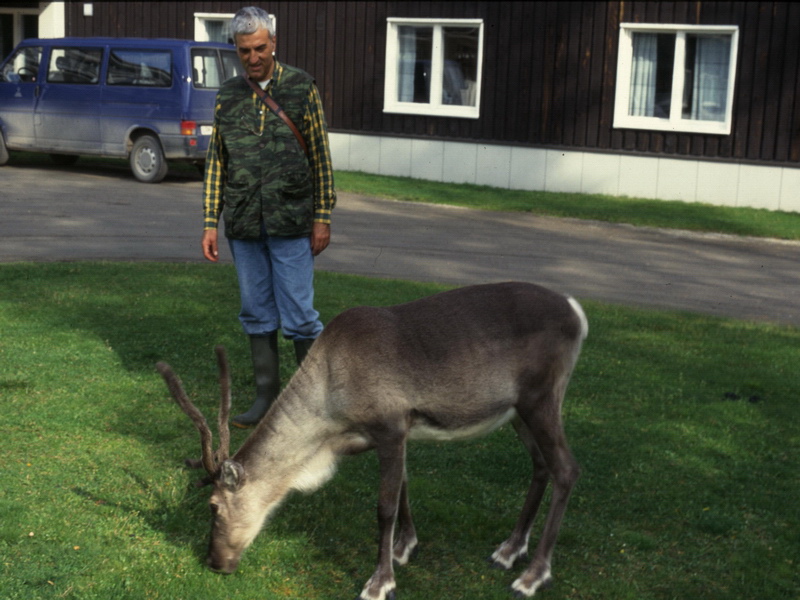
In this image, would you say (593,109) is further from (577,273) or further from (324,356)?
(324,356)

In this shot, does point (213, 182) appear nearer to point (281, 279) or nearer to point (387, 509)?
point (281, 279)

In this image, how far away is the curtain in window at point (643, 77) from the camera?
20281 millimetres

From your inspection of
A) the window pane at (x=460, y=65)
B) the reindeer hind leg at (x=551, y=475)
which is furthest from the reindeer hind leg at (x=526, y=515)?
the window pane at (x=460, y=65)

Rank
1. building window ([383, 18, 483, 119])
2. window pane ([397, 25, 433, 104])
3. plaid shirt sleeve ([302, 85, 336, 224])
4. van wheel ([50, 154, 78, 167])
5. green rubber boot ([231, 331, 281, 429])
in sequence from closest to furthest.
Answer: plaid shirt sleeve ([302, 85, 336, 224]) < green rubber boot ([231, 331, 281, 429]) < building window ([383, 18, 483, 119]) < van wheel ([50, 154, 78, 167]) < window pane ([397, 25, 433, 104])

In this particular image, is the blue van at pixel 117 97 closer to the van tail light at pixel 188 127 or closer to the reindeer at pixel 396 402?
the van tail light at pixel 188 127

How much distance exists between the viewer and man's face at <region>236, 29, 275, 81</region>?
6.17 m

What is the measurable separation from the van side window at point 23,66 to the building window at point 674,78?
33.8 feet

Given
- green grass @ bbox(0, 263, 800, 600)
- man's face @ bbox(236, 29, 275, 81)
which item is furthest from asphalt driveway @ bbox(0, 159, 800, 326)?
man's face @ bbox(236, 29, 275, 81)

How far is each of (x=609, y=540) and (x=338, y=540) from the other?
1.30 metres

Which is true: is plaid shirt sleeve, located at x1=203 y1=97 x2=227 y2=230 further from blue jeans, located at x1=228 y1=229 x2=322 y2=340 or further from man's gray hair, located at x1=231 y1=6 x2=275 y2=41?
man's gray hair, located at x1=231 y1=6 x2=275 y2=41

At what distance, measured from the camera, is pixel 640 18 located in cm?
1988

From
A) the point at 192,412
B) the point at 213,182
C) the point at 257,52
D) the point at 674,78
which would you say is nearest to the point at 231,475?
the point at 192,412

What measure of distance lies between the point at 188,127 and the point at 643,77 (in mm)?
7962

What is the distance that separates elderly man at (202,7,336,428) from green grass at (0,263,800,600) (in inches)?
38.6
